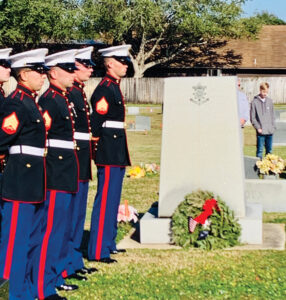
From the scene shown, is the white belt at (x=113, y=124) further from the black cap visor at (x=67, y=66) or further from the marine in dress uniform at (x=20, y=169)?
the marine in dress uniform at (x=20, y=169)

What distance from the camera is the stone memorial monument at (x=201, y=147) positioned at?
8539mm

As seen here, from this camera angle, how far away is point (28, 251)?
6145 millimetres

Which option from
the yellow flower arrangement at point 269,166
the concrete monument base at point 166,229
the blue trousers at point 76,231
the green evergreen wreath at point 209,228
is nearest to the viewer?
the blue trousers at point 76,231

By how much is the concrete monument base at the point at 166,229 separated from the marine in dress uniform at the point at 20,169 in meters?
2.85

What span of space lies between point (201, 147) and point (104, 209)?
1.48m

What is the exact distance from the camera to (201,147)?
865 cm

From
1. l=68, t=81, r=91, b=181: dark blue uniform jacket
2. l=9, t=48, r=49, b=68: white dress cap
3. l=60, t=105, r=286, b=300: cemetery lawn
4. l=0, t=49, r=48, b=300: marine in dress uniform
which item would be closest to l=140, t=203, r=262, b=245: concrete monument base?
l=60, t=105, r=286, b=300: cemetery lawn

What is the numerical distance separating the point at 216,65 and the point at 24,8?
14.1m

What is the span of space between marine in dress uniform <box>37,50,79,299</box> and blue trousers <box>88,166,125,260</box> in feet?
3.78

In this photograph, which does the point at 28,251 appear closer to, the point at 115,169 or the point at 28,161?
the point at 28,161

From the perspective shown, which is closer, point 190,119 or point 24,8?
point 190,119

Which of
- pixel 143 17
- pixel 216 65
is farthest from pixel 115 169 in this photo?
pixel 216 65

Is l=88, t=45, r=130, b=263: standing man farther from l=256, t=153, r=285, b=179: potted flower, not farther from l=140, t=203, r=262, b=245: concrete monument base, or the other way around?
l=256, t=153, r=285, b=179: potted flower

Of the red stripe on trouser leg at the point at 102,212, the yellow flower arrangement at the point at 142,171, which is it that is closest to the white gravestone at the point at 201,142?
the red stripe on trouser leg at the point at 102,212
